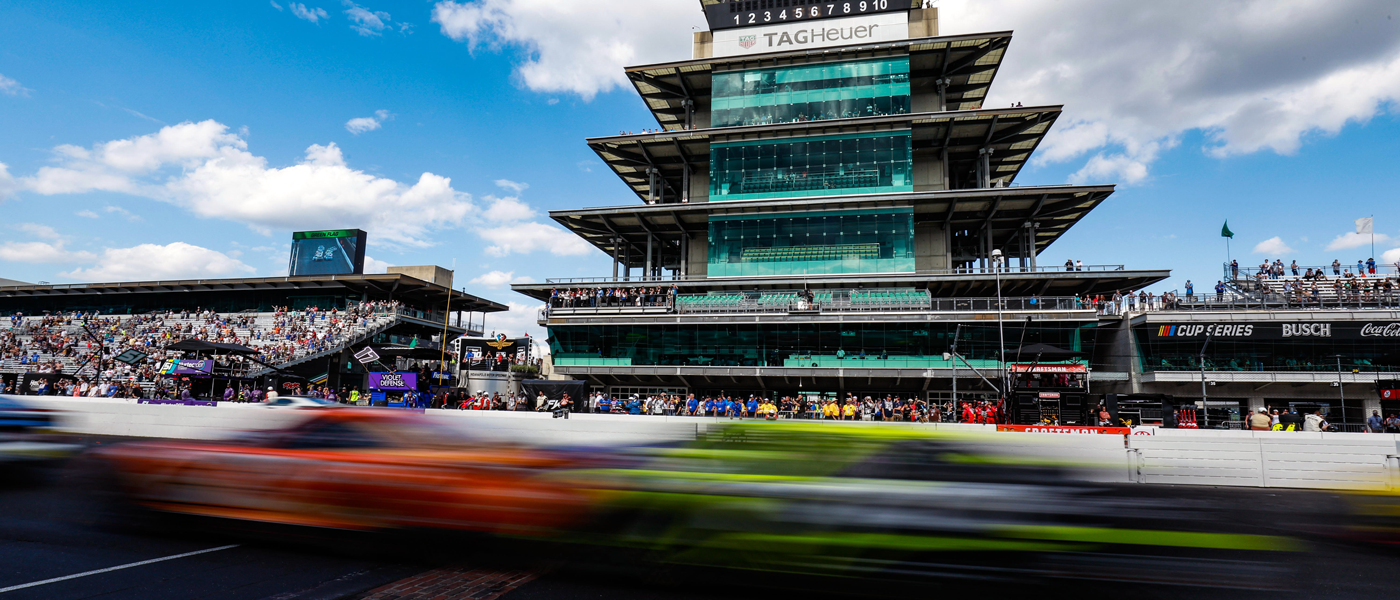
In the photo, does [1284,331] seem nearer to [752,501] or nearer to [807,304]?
[807,304]

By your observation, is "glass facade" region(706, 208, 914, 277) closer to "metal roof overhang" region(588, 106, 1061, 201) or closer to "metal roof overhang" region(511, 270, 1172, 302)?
"metal roof overhang" region(511, 270, 1172, 302)

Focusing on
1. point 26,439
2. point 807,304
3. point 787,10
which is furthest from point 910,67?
point 26,439

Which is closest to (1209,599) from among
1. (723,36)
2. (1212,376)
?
(1212,376)

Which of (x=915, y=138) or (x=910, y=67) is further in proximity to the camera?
(x=910, y=67)

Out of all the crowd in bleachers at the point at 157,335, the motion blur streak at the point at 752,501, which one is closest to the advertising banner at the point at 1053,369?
the motion blur streak at the point at 752,501

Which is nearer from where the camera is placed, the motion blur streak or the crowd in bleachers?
the motion blur streak

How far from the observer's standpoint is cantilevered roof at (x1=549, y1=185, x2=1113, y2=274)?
3638cm

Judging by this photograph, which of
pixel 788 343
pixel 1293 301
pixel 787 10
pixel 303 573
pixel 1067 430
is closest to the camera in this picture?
pixel 303 573

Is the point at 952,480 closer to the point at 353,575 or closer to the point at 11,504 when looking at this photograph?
the point at 353,575

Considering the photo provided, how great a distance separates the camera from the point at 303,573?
5.68 metres

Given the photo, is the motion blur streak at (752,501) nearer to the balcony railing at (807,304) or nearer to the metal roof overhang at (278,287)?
the balcony railing at (807,304)

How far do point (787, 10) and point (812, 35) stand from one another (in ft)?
8.01

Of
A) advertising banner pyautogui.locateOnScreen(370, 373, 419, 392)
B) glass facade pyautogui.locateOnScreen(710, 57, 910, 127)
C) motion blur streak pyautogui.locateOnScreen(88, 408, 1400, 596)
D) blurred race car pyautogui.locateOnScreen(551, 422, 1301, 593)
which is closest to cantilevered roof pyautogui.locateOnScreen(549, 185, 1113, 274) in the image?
glass facade pyautogui.locateOnScreen(710, 57, 910, 127)

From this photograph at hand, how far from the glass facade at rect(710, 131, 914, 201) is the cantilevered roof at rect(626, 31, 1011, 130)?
5199 millimetres
